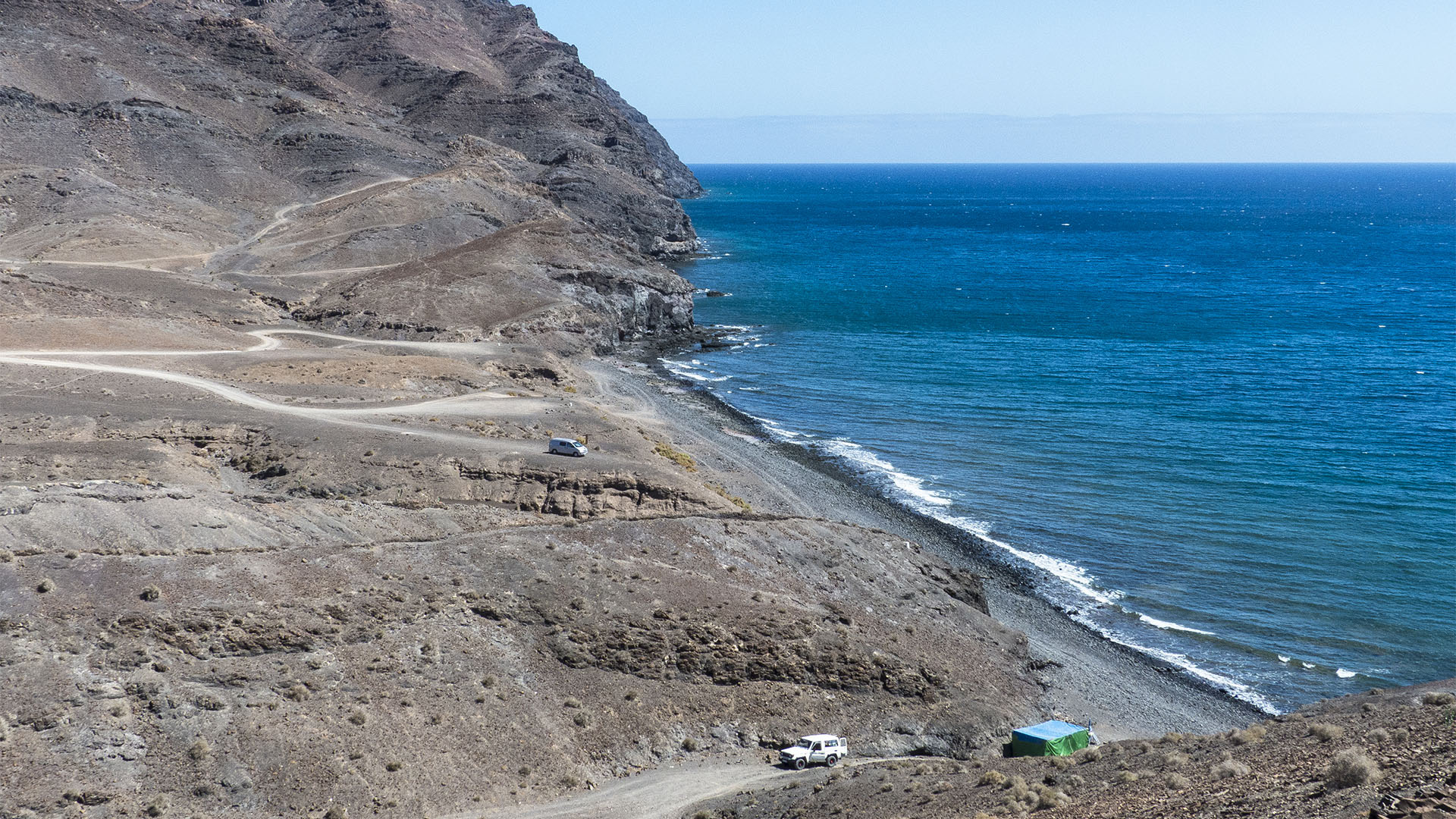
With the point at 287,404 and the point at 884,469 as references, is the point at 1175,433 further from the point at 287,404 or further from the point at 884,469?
the point at 287,404

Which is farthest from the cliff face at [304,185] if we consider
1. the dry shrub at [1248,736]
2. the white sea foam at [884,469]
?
the dry shrub at [1248,736]

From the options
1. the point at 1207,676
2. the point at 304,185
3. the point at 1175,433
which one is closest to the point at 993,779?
the point at 1207,676

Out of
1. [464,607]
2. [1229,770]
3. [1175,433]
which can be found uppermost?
[1229,770]

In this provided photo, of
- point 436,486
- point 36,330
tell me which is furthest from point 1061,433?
point 36,330

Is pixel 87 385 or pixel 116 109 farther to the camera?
pixel 116 109

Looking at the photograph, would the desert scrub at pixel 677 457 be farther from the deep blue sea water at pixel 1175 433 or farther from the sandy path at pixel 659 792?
the sandy path at pixel 659 792

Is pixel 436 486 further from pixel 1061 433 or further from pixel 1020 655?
pixel 1061 433

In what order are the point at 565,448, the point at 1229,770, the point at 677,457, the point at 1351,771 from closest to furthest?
the point at 1351,771 < the point at 1229,770 < the point at 565,448 < the point at 677,457
